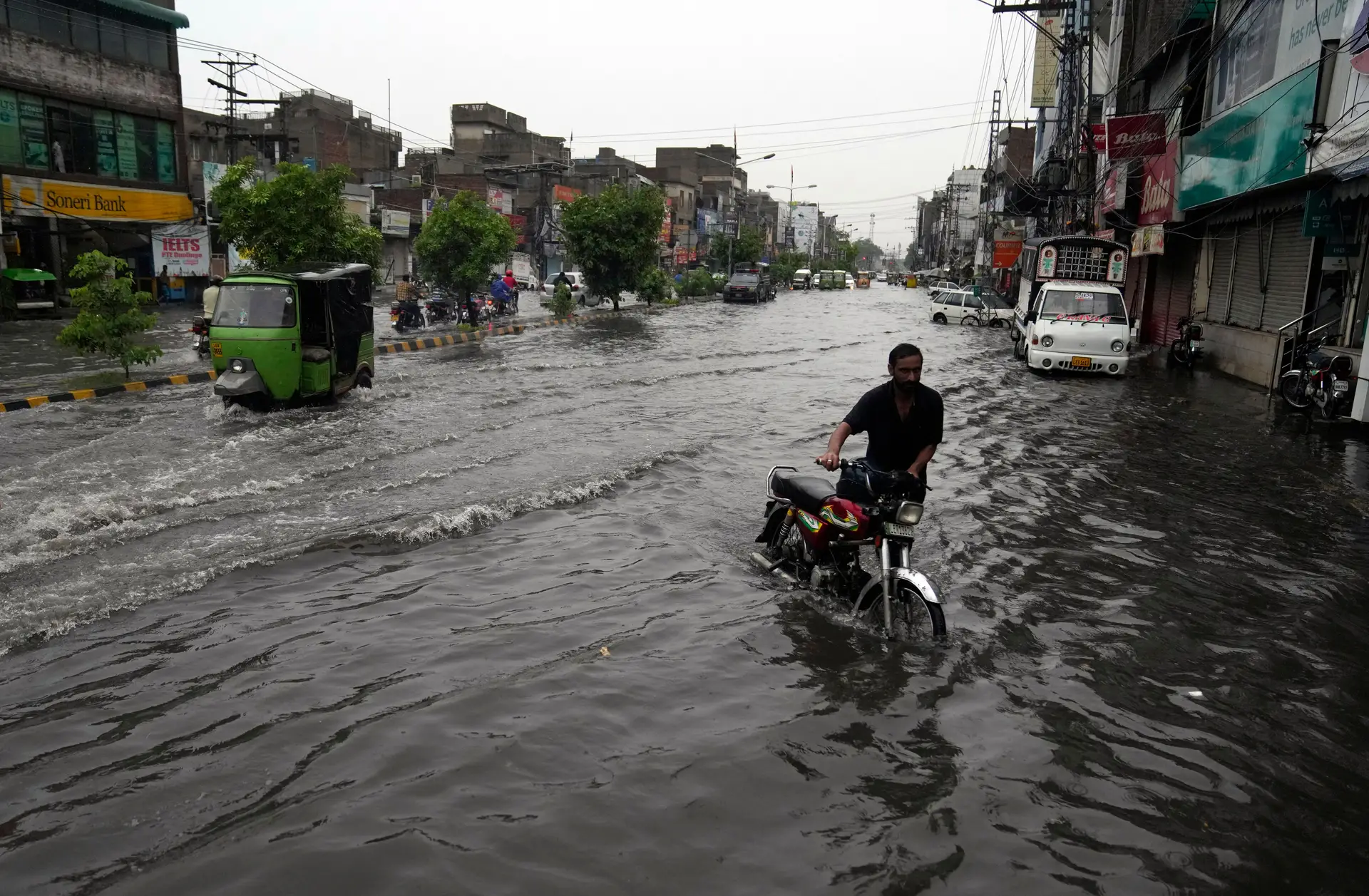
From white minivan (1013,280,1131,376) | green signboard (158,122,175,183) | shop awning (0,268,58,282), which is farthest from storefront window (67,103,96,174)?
white minivan (1013,280,1131,376)

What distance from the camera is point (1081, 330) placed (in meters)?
20.0

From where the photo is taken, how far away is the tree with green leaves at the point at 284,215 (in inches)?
851

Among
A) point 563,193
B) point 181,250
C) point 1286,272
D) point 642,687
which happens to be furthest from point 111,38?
point 563,193

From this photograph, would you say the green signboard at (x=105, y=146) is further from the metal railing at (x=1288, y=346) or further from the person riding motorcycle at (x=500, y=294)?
the metal railing at (x=1288, y=346)

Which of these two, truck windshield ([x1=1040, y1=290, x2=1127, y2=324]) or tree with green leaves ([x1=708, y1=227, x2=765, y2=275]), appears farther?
tree with green leaves ([x1=708, y1=227, x2=765, y2=275])

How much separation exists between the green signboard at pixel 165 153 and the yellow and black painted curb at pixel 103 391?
2251 centimetres

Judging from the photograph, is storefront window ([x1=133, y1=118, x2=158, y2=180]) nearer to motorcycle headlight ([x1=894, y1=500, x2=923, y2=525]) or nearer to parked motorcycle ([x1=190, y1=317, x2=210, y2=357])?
parked motorcycle ([x1=190, y1=317, x2=210, y2=357])

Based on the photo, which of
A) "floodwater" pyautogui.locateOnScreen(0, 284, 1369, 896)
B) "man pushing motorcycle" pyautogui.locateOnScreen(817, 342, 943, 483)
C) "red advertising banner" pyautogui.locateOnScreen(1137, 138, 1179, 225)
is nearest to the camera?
Answer: "floodwater" pyautogui.locateOnScreen(0, 284, 1369, 896)

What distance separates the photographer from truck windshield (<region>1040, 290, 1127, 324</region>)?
20.0 m

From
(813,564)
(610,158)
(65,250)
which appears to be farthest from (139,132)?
(610,158)

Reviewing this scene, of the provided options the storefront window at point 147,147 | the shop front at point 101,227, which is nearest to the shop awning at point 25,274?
the shop front at point 101,227

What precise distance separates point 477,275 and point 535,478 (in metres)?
21.4

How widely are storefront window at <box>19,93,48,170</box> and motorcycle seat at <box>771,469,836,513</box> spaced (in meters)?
33.9

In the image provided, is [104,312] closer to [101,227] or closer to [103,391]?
[103,391]
